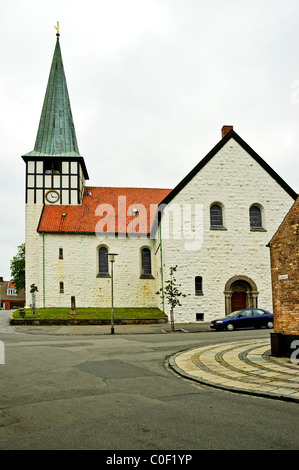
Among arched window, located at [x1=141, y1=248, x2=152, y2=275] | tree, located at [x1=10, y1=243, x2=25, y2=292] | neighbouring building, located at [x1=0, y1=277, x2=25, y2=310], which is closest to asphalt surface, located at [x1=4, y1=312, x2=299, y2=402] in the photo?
arched window, located at [x1=141, y1=248, x2=152, y2=275]

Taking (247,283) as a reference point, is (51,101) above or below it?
above

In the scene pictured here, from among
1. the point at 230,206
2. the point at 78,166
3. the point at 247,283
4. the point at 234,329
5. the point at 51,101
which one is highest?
the point at 51,101

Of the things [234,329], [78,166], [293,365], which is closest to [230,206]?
[234,329]

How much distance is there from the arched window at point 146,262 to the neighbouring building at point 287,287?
26045mm

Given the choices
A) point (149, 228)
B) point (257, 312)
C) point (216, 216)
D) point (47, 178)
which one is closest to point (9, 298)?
point (47, 178)

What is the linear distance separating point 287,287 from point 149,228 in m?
27.3

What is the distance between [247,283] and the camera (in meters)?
29.8

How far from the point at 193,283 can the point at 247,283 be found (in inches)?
155

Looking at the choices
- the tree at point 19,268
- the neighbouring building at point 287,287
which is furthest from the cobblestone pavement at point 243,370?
the tree at point 19,268

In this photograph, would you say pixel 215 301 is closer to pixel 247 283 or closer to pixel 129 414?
pixel 247 283

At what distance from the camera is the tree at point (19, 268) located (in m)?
55.1

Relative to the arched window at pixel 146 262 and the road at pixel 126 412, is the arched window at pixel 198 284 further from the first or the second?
the road at pixel 126 412

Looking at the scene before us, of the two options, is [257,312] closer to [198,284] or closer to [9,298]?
[198,284]
